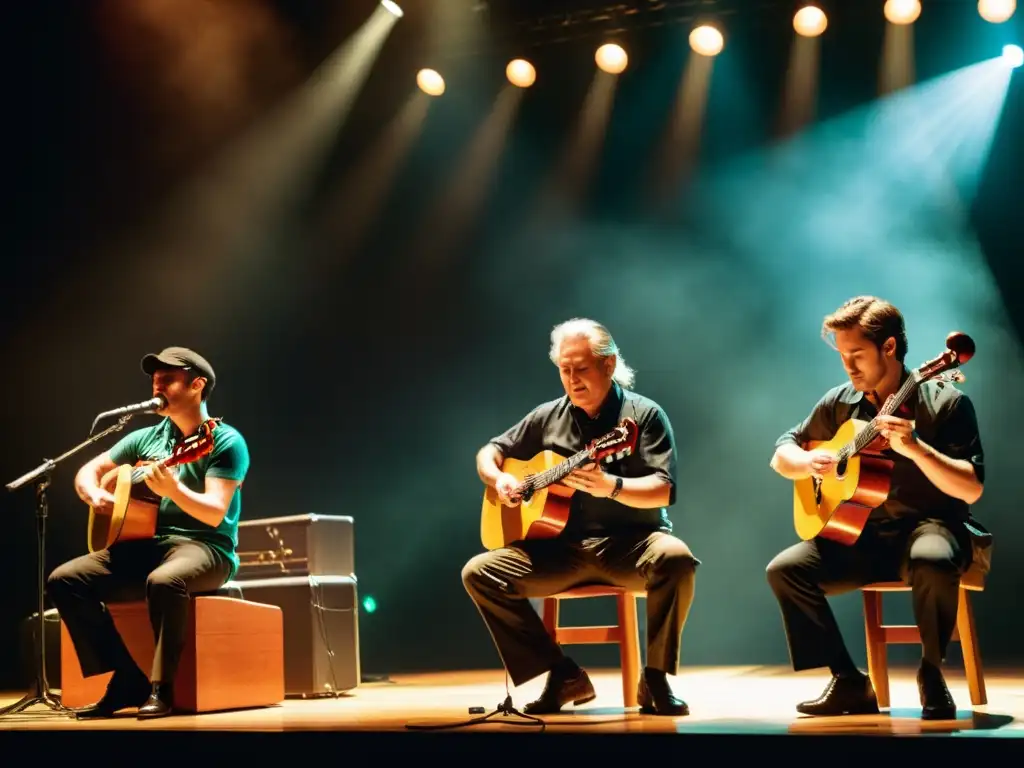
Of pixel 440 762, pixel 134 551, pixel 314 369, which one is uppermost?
pixel 314 369

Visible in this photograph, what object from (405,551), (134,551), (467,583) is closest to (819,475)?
(467,583)

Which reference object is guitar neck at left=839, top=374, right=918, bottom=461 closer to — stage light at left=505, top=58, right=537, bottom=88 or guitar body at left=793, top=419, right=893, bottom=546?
guitar body at left=793, top=419, right=893, bottom=546

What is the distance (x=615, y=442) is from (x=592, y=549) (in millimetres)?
423

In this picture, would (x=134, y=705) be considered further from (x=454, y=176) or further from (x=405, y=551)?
(x=454, y=176)

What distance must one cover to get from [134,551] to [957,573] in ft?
10.1

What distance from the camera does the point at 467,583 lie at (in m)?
3.96

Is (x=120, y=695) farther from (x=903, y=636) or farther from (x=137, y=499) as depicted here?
(x=903, y=636)

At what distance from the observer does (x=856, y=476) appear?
3.51 m

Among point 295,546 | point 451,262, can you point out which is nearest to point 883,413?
point 295,546

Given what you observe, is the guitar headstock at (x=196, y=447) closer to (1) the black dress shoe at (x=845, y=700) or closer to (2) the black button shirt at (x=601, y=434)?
(2) the black button shirt at (x=601, y=434)

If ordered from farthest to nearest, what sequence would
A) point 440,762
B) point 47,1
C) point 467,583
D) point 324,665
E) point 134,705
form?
point 47,1
point 324,665
point 134,705
point 467,583
point 440,762

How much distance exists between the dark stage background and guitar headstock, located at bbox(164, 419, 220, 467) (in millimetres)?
3163

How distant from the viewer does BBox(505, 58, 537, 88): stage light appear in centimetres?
697

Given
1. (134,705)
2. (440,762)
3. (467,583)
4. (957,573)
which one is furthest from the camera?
(134,705)
